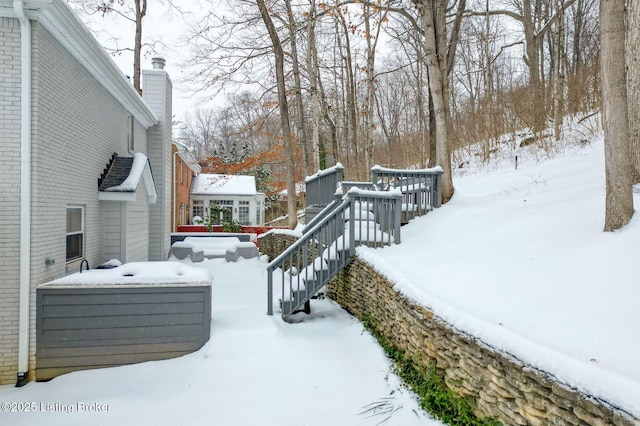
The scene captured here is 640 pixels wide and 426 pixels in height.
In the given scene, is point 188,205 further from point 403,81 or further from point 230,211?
point 403,81

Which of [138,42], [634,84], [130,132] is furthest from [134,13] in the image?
[634,84]

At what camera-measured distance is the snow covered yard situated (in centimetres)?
360

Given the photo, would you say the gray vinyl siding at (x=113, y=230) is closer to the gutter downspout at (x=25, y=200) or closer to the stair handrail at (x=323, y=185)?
the gutter downspout at (x=25, y=200)

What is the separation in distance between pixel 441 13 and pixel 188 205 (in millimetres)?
16506

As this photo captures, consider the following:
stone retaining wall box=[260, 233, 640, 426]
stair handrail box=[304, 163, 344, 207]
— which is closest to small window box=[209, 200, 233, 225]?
stair handrail box=[304, 163, 344, 207]

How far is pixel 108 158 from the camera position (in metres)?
7.16

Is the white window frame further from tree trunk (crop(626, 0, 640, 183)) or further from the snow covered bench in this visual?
tree trunk (crop(626, 0, 640, 183))

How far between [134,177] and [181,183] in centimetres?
1136

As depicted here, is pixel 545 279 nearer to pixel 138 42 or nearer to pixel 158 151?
pixel 158 151

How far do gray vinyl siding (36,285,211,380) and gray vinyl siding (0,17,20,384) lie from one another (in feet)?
1.00

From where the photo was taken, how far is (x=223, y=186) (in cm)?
2159

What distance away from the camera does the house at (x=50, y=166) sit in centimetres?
448

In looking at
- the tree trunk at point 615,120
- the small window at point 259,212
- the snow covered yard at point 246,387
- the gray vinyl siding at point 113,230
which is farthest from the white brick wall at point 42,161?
the small window at point 259,212

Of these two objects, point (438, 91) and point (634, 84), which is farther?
point (438, 91)
